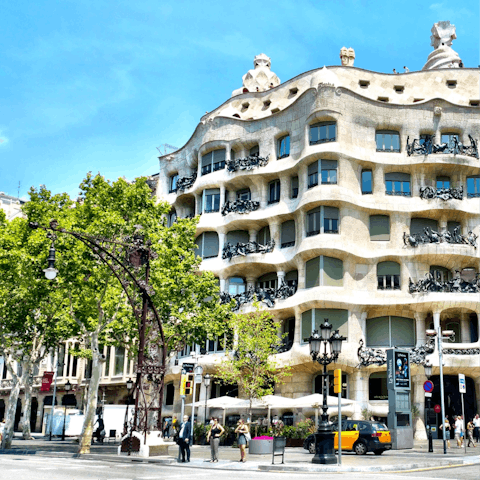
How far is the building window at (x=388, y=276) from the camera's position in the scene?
42188 mm

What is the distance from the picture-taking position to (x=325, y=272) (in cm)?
4116

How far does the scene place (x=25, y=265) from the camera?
30297mm

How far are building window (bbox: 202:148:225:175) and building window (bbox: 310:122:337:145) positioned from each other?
301 inches

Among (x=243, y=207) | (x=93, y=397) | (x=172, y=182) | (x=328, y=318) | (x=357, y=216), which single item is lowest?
(x=93, y=397)

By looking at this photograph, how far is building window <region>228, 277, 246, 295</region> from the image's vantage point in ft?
152

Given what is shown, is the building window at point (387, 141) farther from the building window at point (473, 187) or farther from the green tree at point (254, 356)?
the green tree at point (254, 356)

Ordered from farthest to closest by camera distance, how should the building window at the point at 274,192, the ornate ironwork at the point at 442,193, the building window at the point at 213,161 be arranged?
the building window at the point at 213,161, the building window at the point at 274,192, the ornate ironwork at the point at 442,193

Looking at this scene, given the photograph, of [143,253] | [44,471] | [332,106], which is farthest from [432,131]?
[44,471]

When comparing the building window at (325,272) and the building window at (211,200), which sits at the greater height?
the building window at (211,200)

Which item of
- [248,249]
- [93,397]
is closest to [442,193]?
[248,249]

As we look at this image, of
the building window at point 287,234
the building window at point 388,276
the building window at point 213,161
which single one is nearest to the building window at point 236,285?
the building window at point 287,234

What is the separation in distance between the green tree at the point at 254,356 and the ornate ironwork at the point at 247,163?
11.1 m

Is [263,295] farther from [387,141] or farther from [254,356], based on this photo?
[387,141]

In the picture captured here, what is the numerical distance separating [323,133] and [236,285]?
39.4 feet
